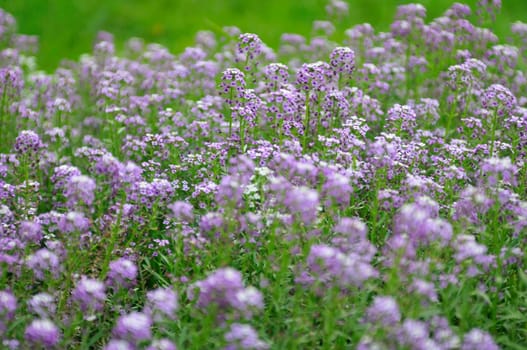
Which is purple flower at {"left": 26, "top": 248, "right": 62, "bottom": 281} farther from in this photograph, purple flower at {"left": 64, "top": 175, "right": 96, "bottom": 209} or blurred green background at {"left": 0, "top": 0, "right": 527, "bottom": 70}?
blurred green background at {"left": 0, "top": 0, "right": 527, "bottom": 70}

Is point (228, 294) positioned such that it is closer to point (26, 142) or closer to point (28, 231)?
point (28, 231)

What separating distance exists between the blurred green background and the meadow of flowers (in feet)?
19.9

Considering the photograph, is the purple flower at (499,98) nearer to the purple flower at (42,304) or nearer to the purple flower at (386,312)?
the purple flower at (386,312)

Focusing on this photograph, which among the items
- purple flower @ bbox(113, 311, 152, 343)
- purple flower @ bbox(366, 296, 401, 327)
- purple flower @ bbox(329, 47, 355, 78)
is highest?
purple flower @ bbox(329, 47, 355, 78)

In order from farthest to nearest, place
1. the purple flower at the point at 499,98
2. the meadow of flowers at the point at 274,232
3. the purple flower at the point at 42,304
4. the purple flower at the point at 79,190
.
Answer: the purple flower at the point at 499,98 < the purple flower at the point at 79,190 < the purple flower at the point at 42,304 < the meadow of flowers at the point at 274,232

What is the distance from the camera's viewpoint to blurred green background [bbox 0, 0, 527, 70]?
42.9 ft

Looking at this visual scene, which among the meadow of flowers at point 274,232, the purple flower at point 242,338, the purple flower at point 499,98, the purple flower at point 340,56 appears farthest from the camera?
the purple flower at point 340,56

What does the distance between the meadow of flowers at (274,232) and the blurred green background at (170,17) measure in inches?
239

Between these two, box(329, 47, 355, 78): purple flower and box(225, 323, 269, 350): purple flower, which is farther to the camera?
box(329, 47, 355, 78): purple flower

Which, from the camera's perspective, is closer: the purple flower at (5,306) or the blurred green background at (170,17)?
the purple flower at (5,306)

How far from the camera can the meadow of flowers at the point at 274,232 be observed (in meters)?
3.72

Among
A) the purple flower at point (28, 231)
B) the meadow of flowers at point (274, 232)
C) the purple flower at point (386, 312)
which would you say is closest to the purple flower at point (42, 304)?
the meadow of flowers at point (274, 232)

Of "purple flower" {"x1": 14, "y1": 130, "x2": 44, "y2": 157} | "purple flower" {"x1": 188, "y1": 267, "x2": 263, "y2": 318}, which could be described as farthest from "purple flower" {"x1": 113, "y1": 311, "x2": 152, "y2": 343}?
"purple flower" {"x1": 14, "y1": 130, "x2": 44, "y2": 157}

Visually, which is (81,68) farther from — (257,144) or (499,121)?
(499,121)
